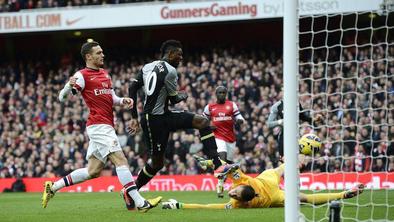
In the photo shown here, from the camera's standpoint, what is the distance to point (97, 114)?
10102 mm

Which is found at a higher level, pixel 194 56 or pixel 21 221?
pixel 194 56

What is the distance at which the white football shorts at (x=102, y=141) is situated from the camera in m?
9.97

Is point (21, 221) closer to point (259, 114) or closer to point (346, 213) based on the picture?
point (346, 213)

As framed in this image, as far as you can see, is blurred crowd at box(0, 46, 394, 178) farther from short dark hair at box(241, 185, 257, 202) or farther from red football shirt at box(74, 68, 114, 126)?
red football shirt at box(74, 68, 114, 126)

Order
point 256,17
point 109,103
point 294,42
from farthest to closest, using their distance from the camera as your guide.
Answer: point 256,17 < point 109,103 < point 294,42

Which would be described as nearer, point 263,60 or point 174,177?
point 174,177

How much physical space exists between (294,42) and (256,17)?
60.4 ft

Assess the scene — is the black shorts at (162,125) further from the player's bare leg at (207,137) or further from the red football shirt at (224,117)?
the red football shirt at (224,117)

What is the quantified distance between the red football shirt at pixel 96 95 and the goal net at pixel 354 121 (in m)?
2.60

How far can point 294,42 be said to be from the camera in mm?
6605

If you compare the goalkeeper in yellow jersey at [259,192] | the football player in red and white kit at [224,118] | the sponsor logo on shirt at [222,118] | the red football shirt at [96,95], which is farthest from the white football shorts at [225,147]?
the red football shirt at [96,95]

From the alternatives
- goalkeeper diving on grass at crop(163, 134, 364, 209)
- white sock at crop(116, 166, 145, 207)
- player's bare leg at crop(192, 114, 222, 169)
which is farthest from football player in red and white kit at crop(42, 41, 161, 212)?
goalkeeper diving on grass at crop(163, 134, 364, 209)

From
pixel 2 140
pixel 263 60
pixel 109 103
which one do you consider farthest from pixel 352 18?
pixel 109 103

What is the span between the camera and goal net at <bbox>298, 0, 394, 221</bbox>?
944 centimetres
